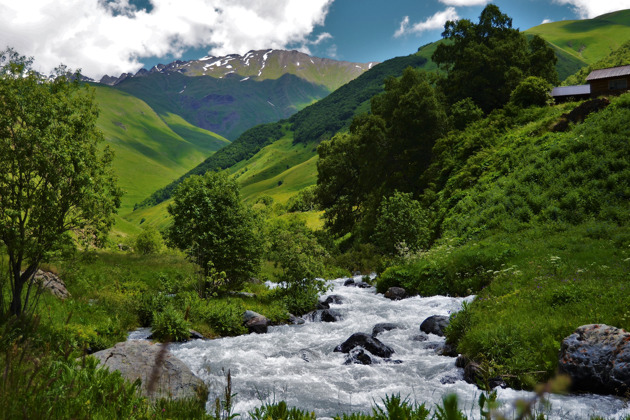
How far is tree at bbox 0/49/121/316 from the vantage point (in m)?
12.9

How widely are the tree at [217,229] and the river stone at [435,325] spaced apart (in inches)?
465

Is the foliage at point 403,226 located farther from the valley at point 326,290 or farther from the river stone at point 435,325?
the river stone at point 435,325

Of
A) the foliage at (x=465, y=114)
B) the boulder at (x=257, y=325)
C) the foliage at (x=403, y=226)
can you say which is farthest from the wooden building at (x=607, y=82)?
the boulder at (x=257, y=325)

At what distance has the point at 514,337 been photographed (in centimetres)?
1187

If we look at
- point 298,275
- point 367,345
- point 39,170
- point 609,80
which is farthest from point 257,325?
point 609,80

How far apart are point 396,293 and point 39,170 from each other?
793 inches

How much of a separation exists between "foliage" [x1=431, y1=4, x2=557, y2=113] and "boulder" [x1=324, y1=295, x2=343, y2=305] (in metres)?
39.6

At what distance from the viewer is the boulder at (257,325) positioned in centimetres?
1950

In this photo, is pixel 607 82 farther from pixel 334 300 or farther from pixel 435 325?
pixel 435 325

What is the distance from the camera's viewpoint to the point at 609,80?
162 feet

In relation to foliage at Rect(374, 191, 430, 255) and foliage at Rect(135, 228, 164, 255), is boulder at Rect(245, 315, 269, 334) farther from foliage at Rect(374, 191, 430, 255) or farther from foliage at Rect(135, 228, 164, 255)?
foliage at Rect(135, 228, 164, 255)

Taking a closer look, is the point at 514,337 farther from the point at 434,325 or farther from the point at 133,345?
the point at 133,345

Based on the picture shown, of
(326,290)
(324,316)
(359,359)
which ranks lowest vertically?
(324,316)

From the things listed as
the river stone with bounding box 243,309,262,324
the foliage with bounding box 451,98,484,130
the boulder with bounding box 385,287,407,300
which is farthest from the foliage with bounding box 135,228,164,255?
the river stone with bounding box 243,309,262,324
